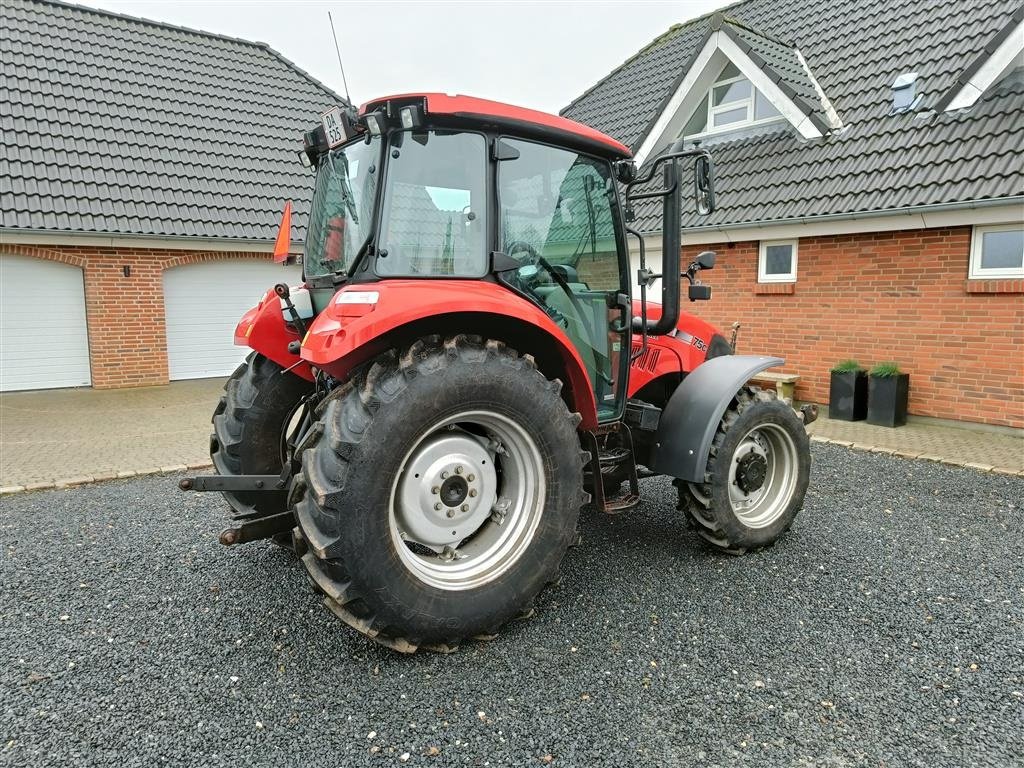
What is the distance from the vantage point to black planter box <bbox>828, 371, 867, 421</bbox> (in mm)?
7633

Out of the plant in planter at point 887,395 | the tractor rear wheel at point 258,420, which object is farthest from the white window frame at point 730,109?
the tractor rear wheel at point 258,420

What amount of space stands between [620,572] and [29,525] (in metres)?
3.76

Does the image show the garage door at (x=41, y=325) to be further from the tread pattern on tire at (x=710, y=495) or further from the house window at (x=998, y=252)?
the house window at (x=998, y=252)

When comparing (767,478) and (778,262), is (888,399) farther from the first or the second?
(767,478)

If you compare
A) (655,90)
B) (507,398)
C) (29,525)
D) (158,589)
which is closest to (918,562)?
(507,398)

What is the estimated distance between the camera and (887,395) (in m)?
7.33

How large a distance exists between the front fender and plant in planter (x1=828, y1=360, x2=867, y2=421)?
456 cm

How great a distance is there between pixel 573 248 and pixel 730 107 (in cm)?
806

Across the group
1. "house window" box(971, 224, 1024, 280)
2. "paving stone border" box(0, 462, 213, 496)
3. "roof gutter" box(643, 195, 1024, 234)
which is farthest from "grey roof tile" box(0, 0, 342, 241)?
"house window" box(971, 224, 1024, 280)

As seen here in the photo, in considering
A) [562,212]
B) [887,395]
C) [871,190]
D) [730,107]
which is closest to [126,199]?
[730,107]

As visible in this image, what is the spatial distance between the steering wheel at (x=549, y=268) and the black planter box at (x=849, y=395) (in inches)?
219

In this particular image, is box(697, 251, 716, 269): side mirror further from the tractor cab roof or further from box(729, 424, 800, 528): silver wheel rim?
box(729, 424, 800, 528): silver wheel rim

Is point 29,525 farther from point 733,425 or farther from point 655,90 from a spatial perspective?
point 655,90

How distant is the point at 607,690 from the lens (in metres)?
2.48
